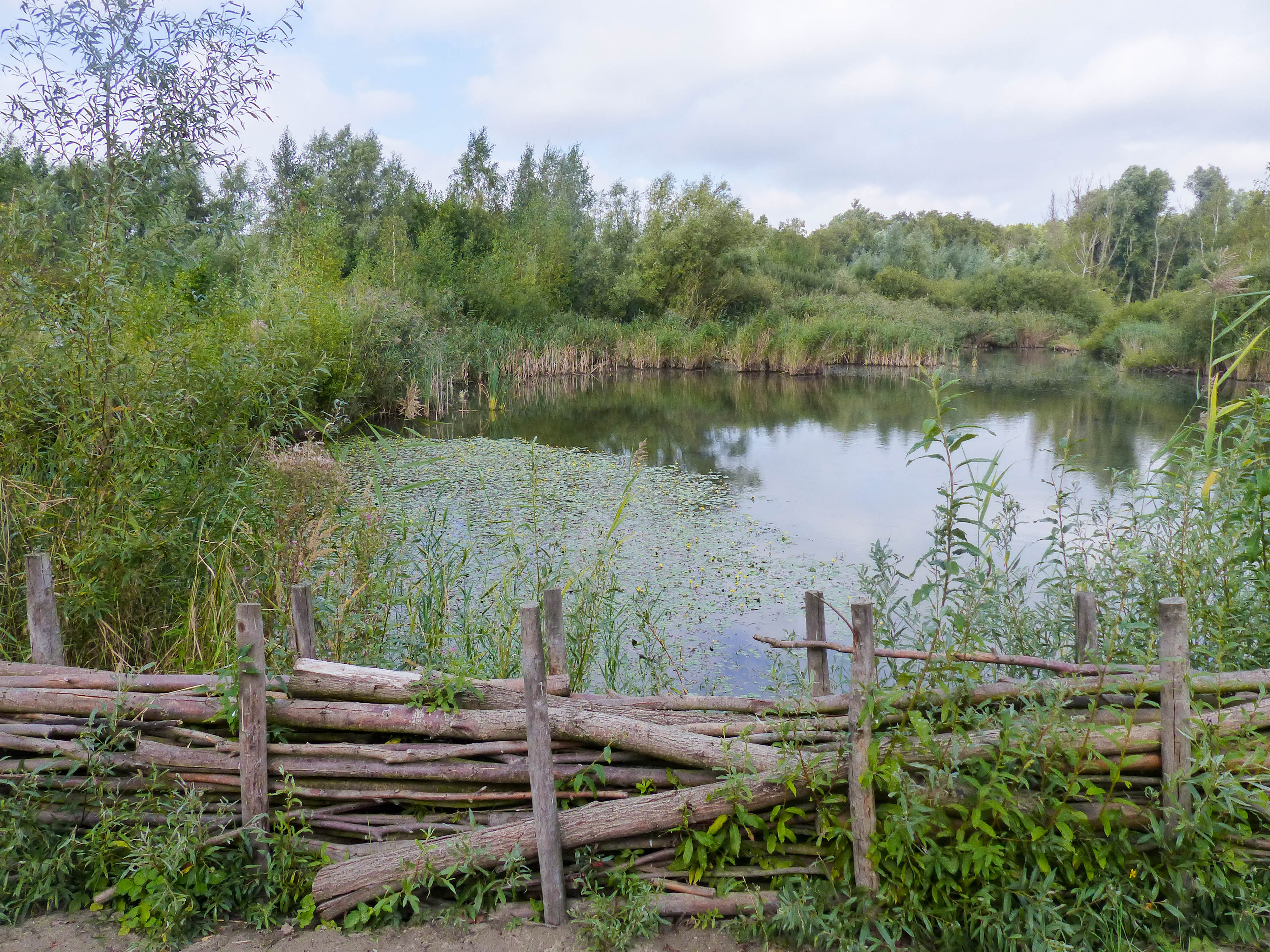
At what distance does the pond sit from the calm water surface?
1.9 inches

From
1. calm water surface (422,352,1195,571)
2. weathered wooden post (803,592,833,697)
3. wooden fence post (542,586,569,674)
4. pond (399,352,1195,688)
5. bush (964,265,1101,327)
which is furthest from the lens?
bush (964,265,1101,327)

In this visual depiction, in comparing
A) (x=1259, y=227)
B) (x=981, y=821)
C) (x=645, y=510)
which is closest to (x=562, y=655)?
(x=981, y=821)

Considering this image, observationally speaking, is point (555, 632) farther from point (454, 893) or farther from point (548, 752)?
point (454, 893)

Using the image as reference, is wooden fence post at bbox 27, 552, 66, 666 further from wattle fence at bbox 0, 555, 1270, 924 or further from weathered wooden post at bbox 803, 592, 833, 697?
weathered wooden post at bbox 803, 592, 833, 697

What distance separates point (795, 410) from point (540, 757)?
1589 cm

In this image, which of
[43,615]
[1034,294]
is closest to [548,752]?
[43,615]

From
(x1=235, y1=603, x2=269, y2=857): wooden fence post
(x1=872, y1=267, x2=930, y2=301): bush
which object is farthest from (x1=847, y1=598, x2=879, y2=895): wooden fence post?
(x1=872, y1=267, x2=930, y2=301): bush

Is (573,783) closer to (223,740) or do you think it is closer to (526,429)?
(223,740)

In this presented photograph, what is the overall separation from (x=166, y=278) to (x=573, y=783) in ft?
12.1

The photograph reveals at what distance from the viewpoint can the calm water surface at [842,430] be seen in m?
9.41

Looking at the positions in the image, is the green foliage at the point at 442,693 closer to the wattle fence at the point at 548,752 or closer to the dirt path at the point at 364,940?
the wattle fence at the point at 548,752

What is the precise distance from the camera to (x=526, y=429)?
14.5 metres

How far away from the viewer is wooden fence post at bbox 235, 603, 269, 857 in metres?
2.73

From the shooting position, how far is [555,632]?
3.14 metres
